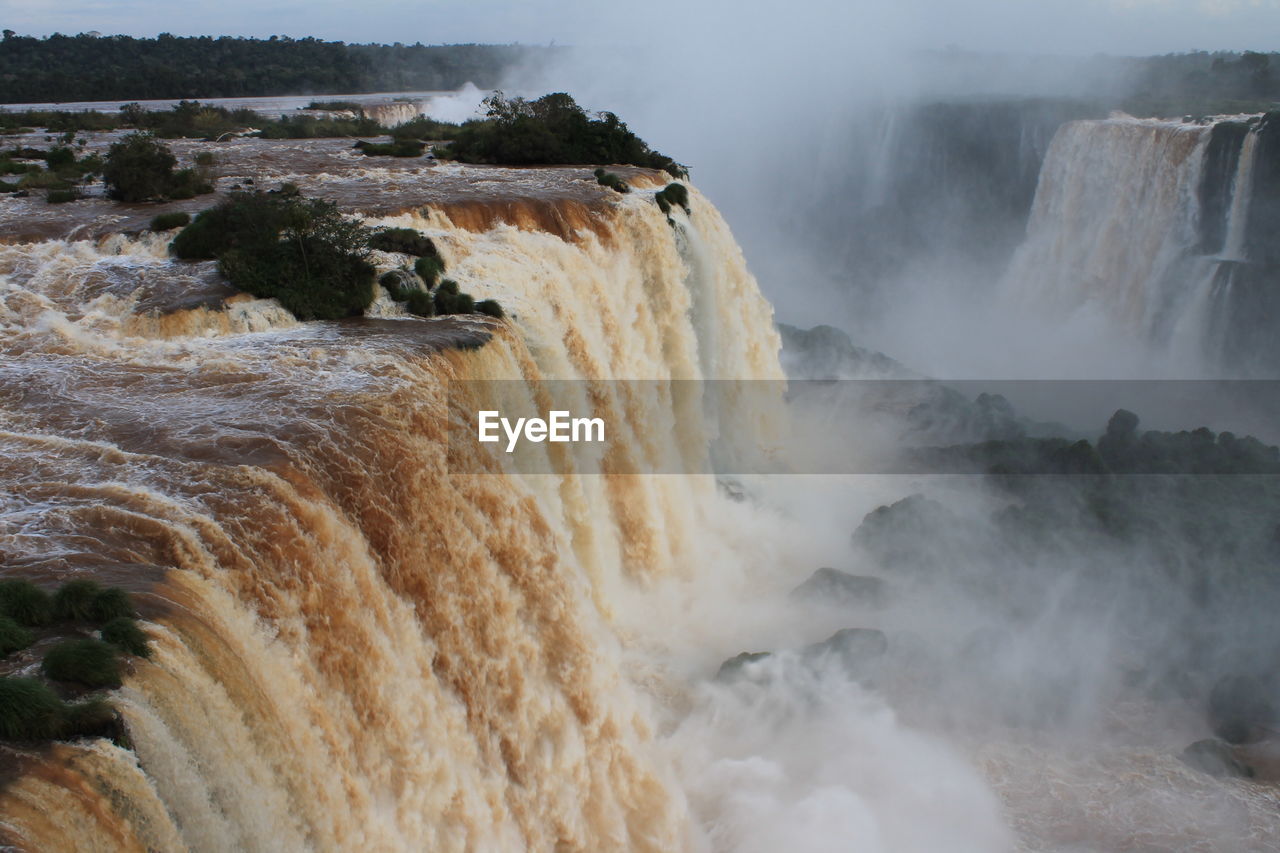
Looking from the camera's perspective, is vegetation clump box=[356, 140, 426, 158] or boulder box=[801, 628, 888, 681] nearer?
boulder box=[801, 628, 888, 681]

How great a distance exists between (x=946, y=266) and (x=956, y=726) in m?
36.1

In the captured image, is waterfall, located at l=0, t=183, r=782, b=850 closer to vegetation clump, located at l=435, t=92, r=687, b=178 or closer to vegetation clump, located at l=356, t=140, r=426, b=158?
vegetation clump, located at l=435, t=92, r=687, b=178

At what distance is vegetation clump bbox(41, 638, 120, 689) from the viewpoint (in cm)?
659

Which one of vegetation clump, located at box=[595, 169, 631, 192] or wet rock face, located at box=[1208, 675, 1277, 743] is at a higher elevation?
vegetation clump, located at box=[595, 169, 631, 192]

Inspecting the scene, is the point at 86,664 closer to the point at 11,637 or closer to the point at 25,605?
the point at 11,637

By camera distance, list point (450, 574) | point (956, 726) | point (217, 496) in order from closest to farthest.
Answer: point (217, 496), point (450, 574), point (956, 726)

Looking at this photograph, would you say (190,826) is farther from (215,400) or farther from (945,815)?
(945,815)

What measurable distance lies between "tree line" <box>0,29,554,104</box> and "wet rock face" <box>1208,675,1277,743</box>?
204 ft

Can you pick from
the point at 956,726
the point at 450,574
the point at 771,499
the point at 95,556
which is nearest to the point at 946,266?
the point at 771,499

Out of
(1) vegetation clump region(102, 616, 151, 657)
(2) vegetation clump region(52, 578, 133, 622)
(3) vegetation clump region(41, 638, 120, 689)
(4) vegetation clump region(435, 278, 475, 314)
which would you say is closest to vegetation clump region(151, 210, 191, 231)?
(4) vegetation clump region(435, 278, 475, 314)

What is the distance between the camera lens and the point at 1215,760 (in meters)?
15.7

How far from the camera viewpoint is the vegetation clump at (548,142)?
27969mm

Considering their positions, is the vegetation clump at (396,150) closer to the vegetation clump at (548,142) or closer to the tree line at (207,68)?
the vegetation clump at (548,142)

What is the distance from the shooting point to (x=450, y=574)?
1070 centimetres
